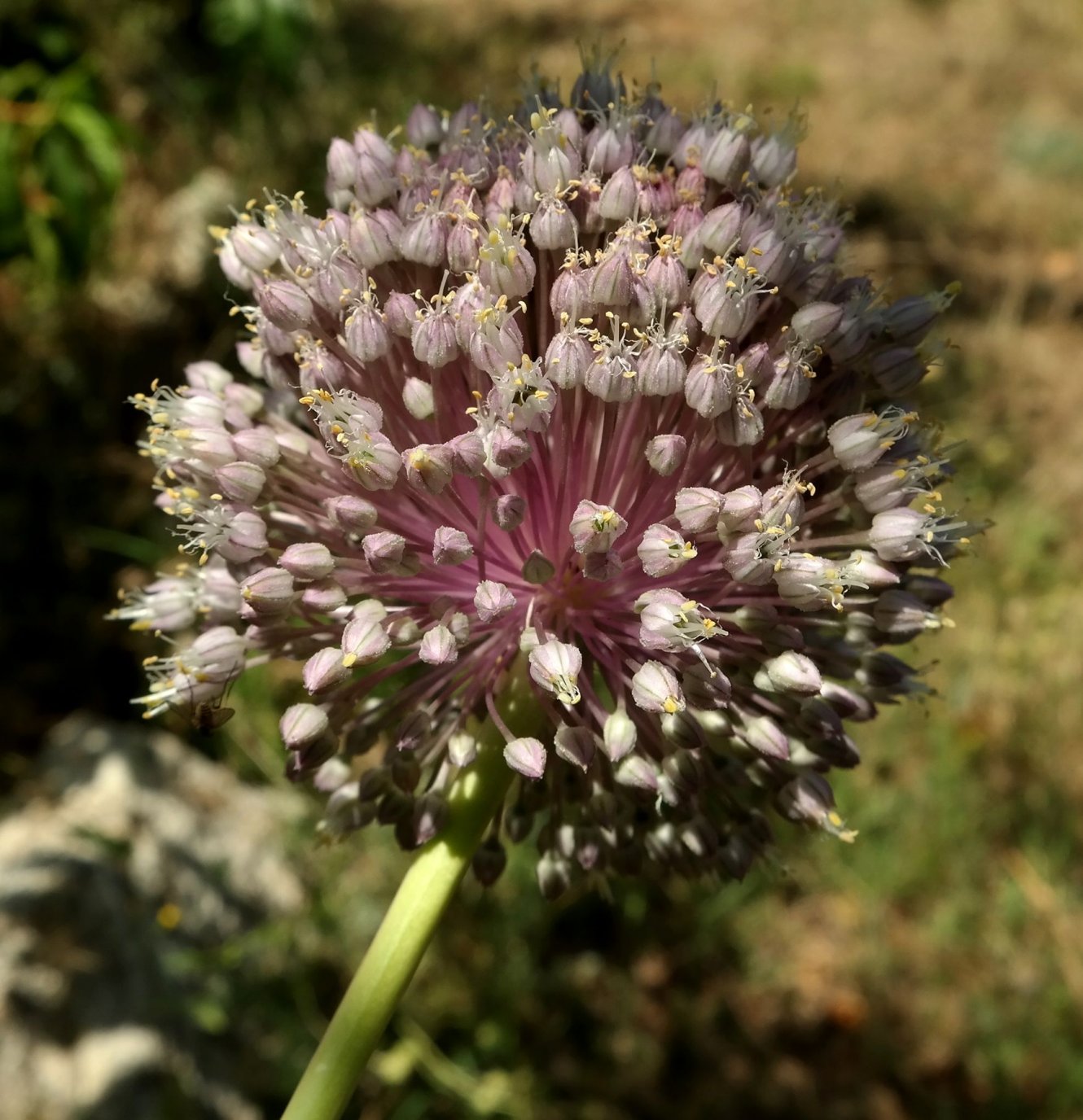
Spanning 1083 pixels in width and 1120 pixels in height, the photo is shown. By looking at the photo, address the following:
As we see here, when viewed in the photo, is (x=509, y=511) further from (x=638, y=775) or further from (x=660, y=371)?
(x=638, y=775)

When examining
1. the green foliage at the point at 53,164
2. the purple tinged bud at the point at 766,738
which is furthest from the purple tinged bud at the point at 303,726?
the green foliage at the point at 53,164

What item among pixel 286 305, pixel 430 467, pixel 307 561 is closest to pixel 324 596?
pixel 307 561

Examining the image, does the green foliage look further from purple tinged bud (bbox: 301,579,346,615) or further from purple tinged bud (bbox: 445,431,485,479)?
purple tinged bud (bbox: 445,431,485,479)

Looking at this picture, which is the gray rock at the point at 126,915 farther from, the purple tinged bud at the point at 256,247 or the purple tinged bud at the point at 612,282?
the purple tinged bud at the point at 612,282

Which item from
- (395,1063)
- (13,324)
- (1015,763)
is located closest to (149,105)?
(13,324)

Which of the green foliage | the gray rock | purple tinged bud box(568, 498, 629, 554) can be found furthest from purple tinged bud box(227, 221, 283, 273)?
the gray rock

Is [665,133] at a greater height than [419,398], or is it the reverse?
[665,133]
